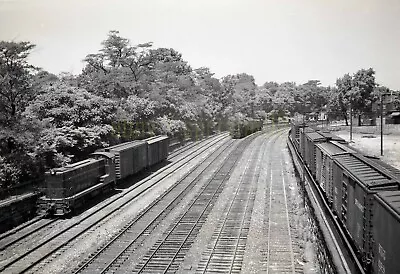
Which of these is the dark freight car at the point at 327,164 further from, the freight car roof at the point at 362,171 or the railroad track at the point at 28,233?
the railroad track at the point at 28,233

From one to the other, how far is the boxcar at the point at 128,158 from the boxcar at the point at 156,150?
3.67ft

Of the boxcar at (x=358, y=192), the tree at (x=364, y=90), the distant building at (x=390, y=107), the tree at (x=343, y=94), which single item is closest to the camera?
the boxcar at (x=358, y=192)

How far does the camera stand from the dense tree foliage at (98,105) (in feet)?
76.3

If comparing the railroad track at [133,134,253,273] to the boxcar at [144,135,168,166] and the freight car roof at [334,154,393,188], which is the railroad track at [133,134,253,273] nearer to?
the freight car roof at [334,154,393,188]

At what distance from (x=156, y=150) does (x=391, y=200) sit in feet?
92.3

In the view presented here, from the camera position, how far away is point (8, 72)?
2441 centimetres

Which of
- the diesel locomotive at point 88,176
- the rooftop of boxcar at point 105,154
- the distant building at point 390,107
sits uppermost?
the distant building at point 390,107

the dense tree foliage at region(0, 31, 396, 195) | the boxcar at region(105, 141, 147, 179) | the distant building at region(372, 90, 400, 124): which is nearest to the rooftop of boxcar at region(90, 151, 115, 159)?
the boxcar at region(105, 141, 147, 179)

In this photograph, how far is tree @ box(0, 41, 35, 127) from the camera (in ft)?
78.3

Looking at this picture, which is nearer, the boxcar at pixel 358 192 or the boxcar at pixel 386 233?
the boxcar at pixel 386 233

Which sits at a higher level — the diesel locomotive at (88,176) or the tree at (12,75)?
the tree at (12,75)

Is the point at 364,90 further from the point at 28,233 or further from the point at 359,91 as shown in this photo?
the point at 28,233

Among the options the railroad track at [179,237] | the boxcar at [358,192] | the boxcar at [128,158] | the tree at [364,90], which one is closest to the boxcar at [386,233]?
the boxcar at [358,192]

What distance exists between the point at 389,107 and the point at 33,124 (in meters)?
63.5
